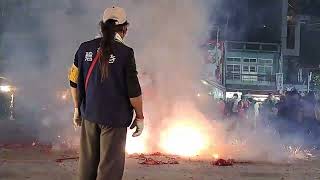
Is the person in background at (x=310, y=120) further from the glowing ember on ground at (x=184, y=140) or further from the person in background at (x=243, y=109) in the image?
the glowing ember on ground at (x=184, y=140)

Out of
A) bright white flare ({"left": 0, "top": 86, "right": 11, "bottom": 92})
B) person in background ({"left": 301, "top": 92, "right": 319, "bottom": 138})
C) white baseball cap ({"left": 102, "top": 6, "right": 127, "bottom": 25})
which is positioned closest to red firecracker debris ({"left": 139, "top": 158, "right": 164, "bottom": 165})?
white baseball cap ({"left": 102, "top": 6, "right": 127, "bottom": 25})

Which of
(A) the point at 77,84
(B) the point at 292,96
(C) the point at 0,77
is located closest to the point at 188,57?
(B) the point at 292,96

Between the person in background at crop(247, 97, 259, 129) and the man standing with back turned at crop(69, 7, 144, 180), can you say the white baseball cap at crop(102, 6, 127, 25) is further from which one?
the person in background at crop(247, 97, 259, 129)

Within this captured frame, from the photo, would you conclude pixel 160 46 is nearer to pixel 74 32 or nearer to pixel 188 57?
pixel 188 57

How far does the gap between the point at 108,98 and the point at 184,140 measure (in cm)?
557

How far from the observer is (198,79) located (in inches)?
392

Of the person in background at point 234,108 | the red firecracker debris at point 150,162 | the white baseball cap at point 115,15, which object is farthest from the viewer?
the person in background at point 234,108

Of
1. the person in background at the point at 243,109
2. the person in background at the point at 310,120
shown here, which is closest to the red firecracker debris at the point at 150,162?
the person in background at the point at 310,120

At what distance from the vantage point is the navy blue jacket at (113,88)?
351 cm

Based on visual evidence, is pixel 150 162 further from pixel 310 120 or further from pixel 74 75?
pixel 310 120

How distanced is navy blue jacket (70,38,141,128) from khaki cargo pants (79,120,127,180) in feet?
0.25

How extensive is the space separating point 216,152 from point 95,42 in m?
5.60

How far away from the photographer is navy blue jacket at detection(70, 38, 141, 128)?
3.51 m

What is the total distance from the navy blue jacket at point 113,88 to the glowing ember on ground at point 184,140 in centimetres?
501
